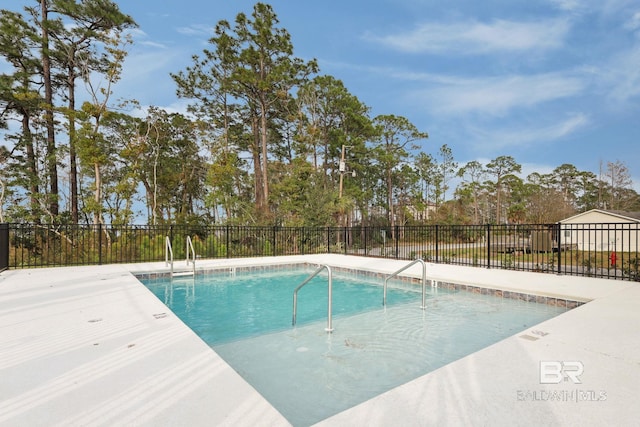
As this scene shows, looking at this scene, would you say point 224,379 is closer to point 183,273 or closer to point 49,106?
point 183,273

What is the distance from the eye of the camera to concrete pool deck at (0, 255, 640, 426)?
1.76m

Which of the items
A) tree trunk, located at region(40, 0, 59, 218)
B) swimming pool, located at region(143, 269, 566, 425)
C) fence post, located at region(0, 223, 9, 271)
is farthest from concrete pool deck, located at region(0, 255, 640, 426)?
tree trunk, located at region(40, 0, 59, 218)

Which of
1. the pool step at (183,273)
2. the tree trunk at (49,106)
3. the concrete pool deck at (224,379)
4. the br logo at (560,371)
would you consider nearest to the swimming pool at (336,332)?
the pool step at (183,273)

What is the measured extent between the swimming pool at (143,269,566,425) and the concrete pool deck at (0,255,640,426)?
0.66 meters

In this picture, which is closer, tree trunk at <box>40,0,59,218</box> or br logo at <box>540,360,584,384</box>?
br logo at <box>540,360,584,384</box>

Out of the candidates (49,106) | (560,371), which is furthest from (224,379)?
(49,106)

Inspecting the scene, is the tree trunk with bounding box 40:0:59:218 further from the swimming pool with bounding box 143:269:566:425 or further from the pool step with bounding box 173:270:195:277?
the swimming pool with bounding box 143:269:566:425

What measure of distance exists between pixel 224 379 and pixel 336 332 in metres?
2.18

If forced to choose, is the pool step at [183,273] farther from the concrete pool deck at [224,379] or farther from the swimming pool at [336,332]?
the concrete pool deck at [224,379]

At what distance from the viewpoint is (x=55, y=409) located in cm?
184

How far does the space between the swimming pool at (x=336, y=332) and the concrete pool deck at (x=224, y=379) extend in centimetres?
66

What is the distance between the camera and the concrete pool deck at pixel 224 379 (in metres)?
1.76

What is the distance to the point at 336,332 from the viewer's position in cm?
415

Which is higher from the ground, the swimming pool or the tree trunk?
the tree trunk
